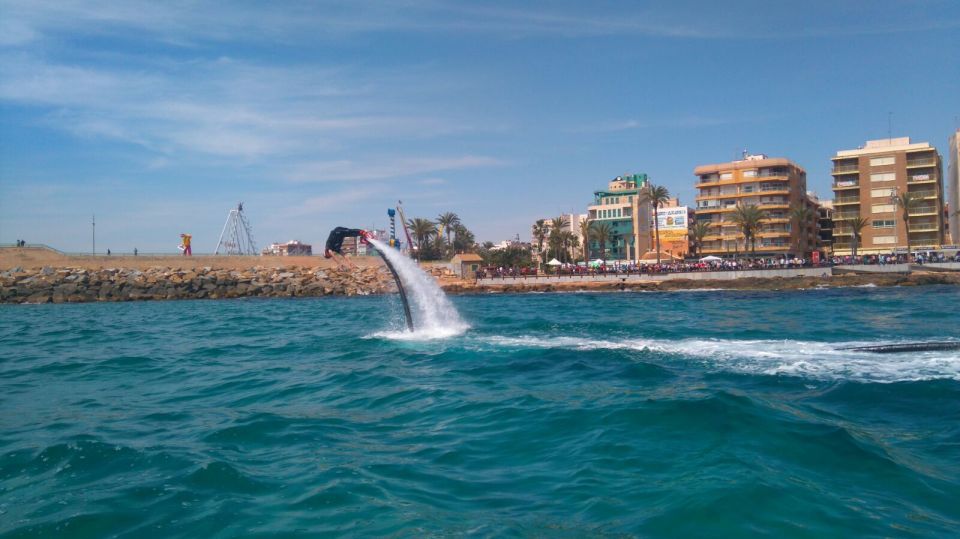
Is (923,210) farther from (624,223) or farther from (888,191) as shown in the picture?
(624,223)

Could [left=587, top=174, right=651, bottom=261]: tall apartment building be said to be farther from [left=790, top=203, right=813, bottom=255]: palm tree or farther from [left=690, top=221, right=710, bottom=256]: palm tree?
[left=790, top=203, right=813, bottom=255]: palm tree

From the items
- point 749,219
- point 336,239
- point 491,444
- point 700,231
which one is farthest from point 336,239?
point 700,231

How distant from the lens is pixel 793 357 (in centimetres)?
1441

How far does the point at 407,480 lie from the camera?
22.9 feet

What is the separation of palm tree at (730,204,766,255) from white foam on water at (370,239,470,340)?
60115mm

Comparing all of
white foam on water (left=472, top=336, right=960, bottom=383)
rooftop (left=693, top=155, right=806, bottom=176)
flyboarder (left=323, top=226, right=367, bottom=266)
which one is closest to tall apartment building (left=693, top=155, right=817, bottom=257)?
rooftop (left=693, top=155, right=806, bottom=176)

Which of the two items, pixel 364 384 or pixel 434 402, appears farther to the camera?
→ pixel 364 384

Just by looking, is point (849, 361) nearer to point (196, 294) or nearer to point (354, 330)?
point (354, 330)

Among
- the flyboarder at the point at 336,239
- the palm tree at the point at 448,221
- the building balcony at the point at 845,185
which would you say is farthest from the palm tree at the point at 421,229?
the flyboarder at the point at 336,239

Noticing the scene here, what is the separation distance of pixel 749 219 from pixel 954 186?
3431 cm

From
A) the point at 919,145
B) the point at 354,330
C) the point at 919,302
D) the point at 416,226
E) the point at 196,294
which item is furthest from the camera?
the point at 416,226

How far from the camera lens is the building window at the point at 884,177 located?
8081 cm

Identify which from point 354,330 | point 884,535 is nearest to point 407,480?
point 884,535

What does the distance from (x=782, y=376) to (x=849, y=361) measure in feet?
7.99
